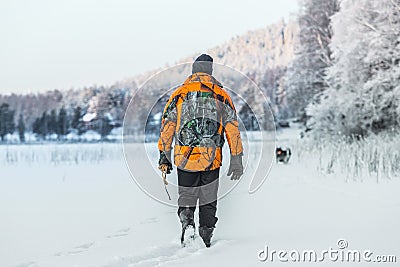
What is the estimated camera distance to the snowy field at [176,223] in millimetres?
3549

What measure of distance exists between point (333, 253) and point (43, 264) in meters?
2.30

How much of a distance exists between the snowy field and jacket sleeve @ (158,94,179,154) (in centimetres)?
73

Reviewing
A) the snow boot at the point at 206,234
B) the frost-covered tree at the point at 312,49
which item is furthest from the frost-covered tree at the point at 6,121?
the snow boot at the point at 206,234

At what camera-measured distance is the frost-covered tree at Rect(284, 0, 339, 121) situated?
73.3 ft

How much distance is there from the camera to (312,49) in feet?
75.8

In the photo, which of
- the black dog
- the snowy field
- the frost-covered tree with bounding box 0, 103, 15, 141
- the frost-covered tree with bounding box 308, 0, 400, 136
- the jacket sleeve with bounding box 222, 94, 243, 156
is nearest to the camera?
the snowy field

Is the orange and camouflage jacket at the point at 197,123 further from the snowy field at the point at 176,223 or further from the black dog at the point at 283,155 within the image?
the black dog at the point at 283,155

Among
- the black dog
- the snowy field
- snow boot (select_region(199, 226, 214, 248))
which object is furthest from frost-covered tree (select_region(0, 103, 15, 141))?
snow boot (select_region(199, 226, 214, 248))

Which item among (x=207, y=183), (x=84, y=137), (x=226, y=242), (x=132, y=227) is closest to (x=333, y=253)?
(x=226, y=242)

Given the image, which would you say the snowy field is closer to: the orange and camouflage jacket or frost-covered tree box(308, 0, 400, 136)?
the orange and camouflage jacket

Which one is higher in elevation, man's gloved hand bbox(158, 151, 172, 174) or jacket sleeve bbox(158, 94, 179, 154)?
jacket sleeve bbox(158, 94, 179, 154)

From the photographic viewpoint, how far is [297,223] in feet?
15.5

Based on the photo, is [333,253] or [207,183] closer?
[333,253]

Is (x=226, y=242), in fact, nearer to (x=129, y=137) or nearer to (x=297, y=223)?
(x=297, y=223)
